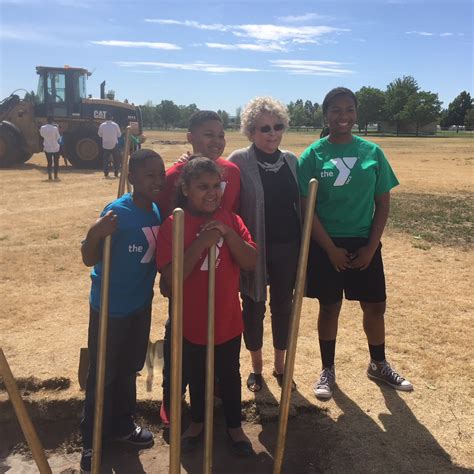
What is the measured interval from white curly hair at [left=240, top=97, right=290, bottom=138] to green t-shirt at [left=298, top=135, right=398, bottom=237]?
278mm

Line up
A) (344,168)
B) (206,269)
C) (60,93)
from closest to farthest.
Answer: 1. (206,269)
2. (344,168)
3. (60,93)

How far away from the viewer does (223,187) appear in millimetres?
2760

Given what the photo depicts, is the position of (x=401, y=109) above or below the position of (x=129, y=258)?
above

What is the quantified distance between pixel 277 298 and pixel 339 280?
412 mm

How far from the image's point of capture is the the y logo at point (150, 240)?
2.45 meters

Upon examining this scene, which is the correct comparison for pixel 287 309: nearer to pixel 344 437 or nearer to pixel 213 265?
pixel 344 437

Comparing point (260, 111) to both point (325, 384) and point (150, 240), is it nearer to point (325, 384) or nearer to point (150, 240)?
point (150, 240)

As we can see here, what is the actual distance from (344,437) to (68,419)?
5.68ft

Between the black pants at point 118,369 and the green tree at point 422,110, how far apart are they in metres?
67.2

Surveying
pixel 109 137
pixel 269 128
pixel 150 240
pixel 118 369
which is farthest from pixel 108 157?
pixel 150 240

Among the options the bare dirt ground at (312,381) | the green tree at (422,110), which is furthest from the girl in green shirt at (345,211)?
the green tree at (422,110)

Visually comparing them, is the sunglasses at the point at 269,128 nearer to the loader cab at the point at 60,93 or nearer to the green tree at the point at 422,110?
the loader cab at the point at 60,93

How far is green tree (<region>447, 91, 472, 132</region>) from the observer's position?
8000 centimetres

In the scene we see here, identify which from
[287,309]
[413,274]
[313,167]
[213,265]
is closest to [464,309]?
[413,274]
